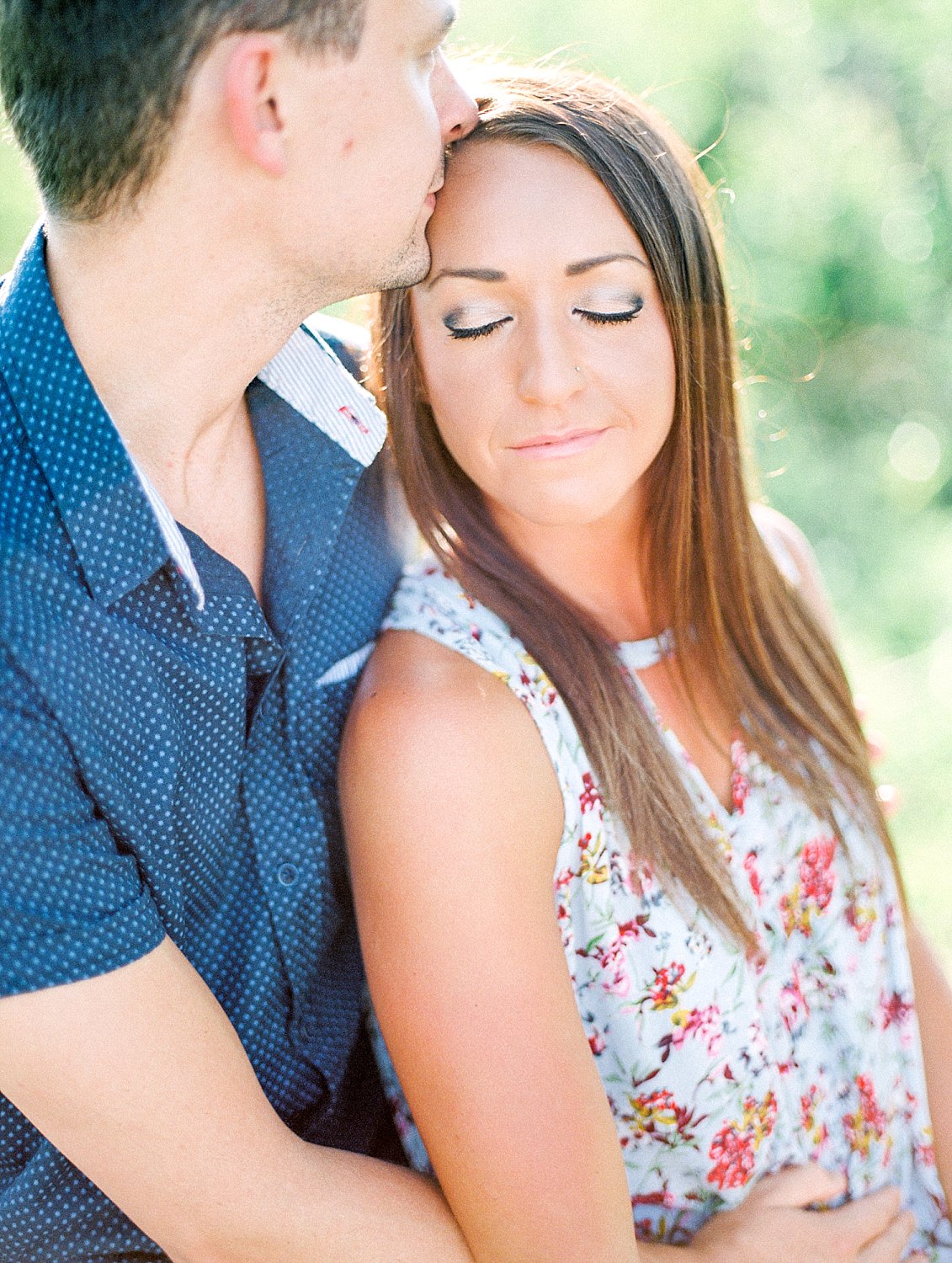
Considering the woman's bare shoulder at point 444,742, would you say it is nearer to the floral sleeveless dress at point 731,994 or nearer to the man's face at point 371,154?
the floral sleeveless dress at point 731,994

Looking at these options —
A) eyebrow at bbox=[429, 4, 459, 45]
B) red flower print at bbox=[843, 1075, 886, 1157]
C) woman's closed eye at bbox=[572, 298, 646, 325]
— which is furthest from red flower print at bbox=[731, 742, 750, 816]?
eyebrow at bbox=[429, 4, 459, 45]

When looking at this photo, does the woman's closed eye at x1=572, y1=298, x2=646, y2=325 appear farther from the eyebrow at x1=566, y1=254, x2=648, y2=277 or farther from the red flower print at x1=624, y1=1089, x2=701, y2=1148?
the red flower print at x1=624, y1=1089, x2=701, y2=1148

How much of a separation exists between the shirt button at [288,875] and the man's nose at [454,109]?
1042 millimetres

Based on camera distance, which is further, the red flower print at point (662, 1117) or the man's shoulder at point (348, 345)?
the man's shoulder at point (348, 345)

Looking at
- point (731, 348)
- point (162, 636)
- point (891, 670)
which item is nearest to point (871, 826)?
point (731, 348)

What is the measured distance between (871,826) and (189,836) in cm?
108

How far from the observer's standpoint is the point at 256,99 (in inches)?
65.8

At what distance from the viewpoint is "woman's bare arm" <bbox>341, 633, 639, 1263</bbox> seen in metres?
1.60

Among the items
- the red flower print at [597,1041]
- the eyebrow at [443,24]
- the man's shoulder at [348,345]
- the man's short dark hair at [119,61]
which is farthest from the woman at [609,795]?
the man's short dark hair at [119,61]

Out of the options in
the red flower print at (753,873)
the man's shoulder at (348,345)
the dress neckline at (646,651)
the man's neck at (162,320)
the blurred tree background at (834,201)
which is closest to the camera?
the man's neck at (162,320)

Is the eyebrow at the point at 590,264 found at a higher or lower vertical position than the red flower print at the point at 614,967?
higher

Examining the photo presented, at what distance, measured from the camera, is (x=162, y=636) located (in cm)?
170

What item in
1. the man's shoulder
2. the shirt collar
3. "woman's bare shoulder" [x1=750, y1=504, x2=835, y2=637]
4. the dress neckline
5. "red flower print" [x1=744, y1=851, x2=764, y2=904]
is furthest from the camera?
"woman's bare shoulder" [x1=750, y1=504, x2=835, y2=637]

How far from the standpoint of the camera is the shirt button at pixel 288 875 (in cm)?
182
